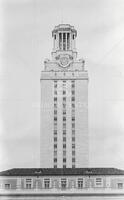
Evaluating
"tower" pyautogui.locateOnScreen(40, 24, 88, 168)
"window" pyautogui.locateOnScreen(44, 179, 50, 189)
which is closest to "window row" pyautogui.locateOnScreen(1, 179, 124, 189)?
"window" pyautogui.locateOnScreen(44, 179, 50, 189)

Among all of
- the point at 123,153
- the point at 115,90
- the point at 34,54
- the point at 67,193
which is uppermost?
the point at 34,54

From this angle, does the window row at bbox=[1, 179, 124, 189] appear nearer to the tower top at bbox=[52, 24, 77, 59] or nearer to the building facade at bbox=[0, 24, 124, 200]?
the building facade at bbox=[0, 24, 124, 200]

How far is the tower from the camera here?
3.62 meters

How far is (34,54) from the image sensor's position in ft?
10.5

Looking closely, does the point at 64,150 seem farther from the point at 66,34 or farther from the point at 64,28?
the point at 64,28

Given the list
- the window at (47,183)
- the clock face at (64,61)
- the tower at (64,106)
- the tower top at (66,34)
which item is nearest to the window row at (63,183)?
the window at (47,183)

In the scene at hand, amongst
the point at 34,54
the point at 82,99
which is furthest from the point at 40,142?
the point at 34,54

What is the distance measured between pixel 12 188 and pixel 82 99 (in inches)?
41.1

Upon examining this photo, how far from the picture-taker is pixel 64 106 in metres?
4.02

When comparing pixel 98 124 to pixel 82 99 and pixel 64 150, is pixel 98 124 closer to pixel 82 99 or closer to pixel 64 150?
pixel 82 99

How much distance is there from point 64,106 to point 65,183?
3.29 feet

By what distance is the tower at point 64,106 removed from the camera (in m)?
3.62

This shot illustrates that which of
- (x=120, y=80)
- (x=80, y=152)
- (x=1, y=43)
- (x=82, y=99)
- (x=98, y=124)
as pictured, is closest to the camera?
(x=1, y=43)

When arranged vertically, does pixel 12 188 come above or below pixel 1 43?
below
